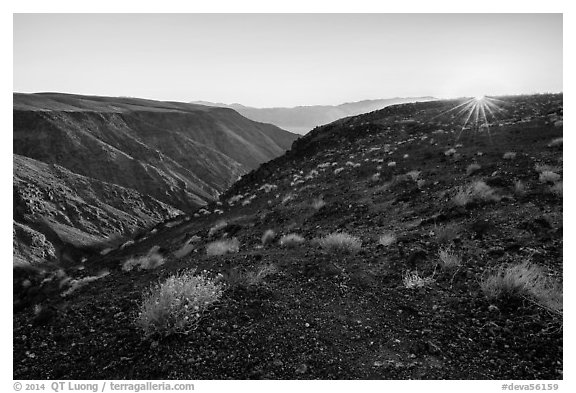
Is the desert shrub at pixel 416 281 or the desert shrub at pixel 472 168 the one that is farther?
the desert shrub at pixel 472 168

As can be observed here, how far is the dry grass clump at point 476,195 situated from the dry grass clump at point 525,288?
4098 millimetres

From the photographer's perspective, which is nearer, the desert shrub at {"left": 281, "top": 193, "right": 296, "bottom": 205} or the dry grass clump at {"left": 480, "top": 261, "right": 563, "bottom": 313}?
the dry grass clump at {"left": 480, "top": 261, "right": 563, "bottom": 313}

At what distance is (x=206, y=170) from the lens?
276ft

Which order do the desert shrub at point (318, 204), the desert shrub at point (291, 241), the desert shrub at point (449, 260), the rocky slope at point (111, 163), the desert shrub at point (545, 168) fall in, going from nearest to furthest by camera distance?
the desert shrub at point (449, 260), the desert shrub at point (291, 241), the desert shrub at point (545, 168), the desert shrub at point (318, 204), the rocky slope at point (111, 163)

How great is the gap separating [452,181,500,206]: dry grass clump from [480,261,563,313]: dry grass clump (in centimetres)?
410

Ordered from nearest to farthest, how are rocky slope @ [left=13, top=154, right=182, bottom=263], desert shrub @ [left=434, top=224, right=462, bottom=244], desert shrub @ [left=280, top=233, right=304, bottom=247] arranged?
desert shrub @ [left=434, top=224, right=462, bottom=244]
desert shrub @ [left=280, top=233, right=304, bottom=247]
rocky slope @ [left=13, top=154, right=182, bottom=263]

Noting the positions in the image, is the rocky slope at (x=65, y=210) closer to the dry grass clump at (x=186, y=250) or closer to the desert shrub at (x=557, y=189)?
the dry grass clump at (x=186, y=250)

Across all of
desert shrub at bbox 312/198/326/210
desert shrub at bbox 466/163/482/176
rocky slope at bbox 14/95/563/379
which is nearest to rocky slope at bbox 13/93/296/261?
desert shrub at bbox 312/198/326/210

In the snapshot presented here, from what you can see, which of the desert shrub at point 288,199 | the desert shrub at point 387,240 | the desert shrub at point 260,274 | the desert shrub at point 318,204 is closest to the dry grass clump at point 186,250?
the desert shrub at point 288,199

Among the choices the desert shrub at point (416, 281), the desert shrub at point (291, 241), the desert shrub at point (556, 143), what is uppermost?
the desert shrub at point (556, 143)

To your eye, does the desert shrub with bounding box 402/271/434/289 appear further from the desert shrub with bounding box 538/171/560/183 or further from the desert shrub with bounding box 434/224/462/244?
the desert shrub with bounding box 538/171/560/183

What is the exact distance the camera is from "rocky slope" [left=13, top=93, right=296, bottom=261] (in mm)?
46594

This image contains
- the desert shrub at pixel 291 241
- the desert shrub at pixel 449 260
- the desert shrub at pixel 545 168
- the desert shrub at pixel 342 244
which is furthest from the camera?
the desert shrub at pixel 545 168

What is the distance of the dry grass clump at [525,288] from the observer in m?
4.74
